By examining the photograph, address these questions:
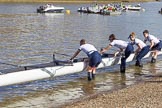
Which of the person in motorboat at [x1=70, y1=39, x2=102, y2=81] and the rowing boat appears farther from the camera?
the person in motorboat at [x1=70, y1=39, x2=102, y2=81]

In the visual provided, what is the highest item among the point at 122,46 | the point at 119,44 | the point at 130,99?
the point at 119,44

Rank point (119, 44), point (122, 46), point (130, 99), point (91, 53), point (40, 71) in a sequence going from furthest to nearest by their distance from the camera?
point (122, 46), point (119, 44), point (91, 53), point (40, 71), point (130, 99)

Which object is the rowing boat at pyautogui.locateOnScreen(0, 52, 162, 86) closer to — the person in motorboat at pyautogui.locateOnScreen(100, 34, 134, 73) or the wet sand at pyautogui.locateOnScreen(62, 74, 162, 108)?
the person in motorboat at pyautogui.locateOnScreen(100, 34, 134, 73)

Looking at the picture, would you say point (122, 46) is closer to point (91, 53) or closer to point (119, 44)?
point (119, 44)

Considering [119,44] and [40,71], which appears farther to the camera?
[119,44]

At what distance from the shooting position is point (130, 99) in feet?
42.0

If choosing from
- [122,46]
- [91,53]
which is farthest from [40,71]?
Answer: [122,46]

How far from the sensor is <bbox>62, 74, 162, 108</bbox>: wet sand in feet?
39.2

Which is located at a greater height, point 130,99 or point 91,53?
point 91,53

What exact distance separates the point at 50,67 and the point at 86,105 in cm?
480

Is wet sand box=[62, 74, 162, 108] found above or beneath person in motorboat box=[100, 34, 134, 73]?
beneath

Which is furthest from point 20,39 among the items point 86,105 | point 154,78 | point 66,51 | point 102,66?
point 86,105

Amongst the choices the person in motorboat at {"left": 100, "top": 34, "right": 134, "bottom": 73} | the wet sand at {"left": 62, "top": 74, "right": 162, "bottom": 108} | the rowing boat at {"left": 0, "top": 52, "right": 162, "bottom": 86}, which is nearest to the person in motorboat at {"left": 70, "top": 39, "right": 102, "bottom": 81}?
the rowing boat at {"left": 0, "top": 52, "right": 162, "bottom": 86}

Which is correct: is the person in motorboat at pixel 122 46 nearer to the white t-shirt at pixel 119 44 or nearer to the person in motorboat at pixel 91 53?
the white t-shirt at pixel 119 44
